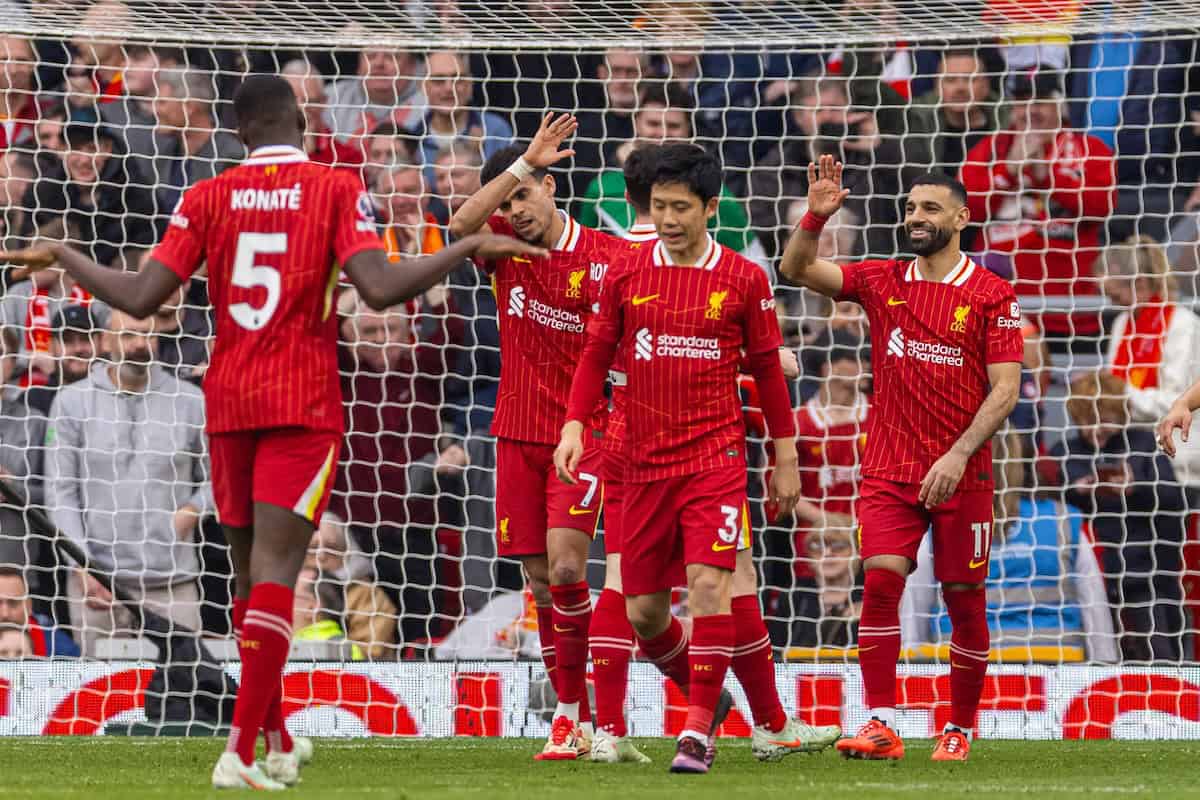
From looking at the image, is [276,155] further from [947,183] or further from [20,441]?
[20,441]

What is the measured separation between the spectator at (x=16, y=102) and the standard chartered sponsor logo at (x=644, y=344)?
5.68m

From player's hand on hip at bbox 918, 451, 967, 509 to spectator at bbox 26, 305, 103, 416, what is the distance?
5.25m

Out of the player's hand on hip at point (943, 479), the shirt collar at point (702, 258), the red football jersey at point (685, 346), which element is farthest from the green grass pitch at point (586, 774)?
the shirt collar at point (702, 258)

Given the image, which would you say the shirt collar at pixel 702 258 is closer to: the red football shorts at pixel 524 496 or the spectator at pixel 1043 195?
the red football shorts at pixel 524 496

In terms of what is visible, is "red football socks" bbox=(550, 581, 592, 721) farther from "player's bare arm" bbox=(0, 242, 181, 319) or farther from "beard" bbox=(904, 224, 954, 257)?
"player's bare arm" bbox=(0, 242, 181, 319)

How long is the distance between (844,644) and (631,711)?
146cm

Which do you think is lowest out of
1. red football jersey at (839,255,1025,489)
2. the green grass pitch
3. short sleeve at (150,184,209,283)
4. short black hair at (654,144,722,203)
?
the green grass pitch

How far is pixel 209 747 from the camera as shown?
25.2 feet

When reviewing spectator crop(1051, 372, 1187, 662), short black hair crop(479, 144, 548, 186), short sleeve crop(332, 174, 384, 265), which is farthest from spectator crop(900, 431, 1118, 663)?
short sleeve crop(332, 174, 384, 265)

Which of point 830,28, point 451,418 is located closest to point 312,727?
point 451,418

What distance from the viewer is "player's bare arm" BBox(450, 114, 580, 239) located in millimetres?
6781

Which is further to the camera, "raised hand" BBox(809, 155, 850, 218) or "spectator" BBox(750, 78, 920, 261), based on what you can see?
"spectator" BBox(750, 78, 920, 261)

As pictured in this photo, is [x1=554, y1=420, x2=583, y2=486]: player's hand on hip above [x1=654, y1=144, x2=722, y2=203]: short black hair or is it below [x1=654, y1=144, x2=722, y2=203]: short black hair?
below

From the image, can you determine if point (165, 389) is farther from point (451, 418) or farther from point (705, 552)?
point (705, 552)
